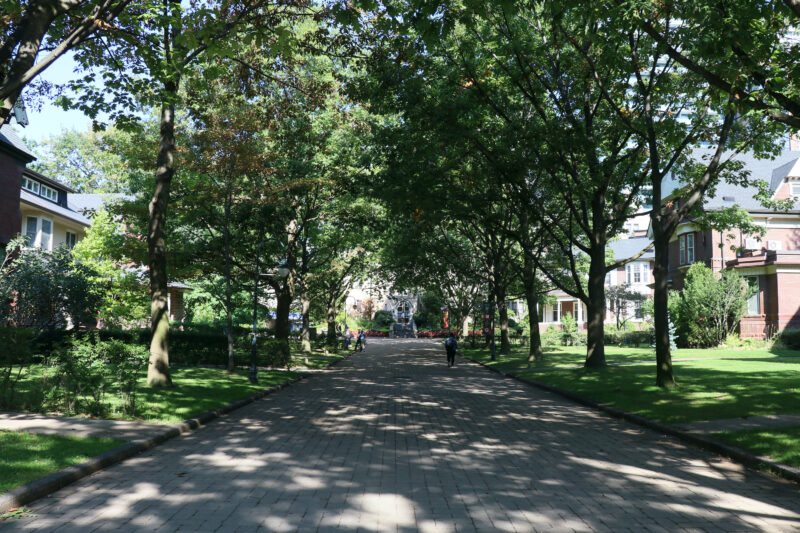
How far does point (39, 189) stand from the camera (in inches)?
1479

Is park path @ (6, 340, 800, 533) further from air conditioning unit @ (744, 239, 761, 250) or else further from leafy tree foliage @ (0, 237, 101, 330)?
air conditioning unit @ (744, 239, 761, 250)

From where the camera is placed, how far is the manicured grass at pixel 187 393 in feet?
37.7

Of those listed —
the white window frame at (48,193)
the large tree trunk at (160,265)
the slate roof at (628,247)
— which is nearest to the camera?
the large tree trunk at (160,265)

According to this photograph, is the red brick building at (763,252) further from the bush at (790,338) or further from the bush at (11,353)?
the bush at (11,353)

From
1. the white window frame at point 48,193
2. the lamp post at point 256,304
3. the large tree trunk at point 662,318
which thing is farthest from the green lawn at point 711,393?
the white window frame at point 48,193

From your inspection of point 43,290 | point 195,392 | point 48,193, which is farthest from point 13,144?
point 195,392

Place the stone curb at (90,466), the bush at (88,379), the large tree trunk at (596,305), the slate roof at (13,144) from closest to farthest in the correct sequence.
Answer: the stone curb at (90,466)
the bush at (88,379)
the large tree trunk at (596,305)
the slate roof at (13,144)

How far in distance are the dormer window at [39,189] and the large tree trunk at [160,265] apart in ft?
84.7

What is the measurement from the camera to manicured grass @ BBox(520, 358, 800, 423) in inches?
457

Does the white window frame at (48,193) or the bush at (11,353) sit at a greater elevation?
the white window frame at (48,193)

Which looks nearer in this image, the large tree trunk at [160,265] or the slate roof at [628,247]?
the large tree trunk at [160,265]

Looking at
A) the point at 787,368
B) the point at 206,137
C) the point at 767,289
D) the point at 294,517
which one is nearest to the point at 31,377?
the point at 206,137

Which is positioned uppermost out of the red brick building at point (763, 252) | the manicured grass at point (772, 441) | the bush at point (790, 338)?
the red brick building at point (763, 252)

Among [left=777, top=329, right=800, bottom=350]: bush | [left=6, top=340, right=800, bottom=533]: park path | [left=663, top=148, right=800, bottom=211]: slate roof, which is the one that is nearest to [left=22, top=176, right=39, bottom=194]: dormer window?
[left=6, top=340, right=800, bottom=533]: park path
